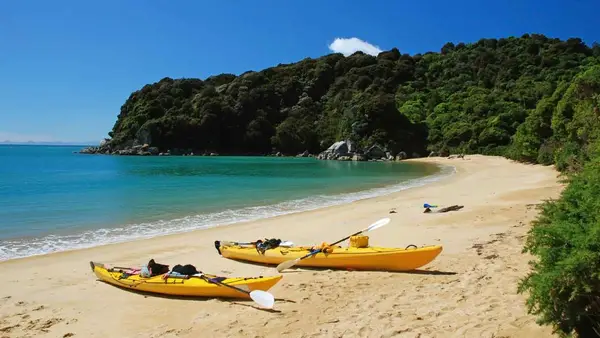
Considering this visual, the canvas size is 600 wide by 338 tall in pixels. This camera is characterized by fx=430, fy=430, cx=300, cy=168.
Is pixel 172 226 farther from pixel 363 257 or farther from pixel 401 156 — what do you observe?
pixel 401 156

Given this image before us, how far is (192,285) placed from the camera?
730 centimetres

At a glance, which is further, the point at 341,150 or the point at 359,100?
the point at 359,100

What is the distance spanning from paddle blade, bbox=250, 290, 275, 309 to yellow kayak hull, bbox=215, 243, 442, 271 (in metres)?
2.33

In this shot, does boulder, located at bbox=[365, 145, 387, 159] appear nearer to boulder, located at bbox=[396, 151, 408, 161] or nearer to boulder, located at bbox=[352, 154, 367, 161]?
boulder, located at bbox=[352, 154, 367, 161]

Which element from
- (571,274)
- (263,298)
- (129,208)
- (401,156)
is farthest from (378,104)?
(571,274)

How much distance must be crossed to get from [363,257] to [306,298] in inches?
73.1

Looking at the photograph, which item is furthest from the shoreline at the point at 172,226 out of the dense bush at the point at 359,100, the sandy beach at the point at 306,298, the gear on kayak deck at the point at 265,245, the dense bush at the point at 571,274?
the dense bush at the point at 359,100

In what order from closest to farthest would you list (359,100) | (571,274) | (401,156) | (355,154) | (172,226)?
(571,274) → (172,226) → (401,156) → (355,154) → (359,100)

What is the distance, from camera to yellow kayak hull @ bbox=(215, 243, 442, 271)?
26.3 ft

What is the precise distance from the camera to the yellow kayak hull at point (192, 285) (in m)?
7.00

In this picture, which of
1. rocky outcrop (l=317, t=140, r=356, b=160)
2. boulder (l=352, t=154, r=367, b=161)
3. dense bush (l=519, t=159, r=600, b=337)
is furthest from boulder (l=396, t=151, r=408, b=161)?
dense bush (l=519, t=159, r=600, b=337)

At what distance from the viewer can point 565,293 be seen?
395cm

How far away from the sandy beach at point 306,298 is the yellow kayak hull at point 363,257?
21 cm

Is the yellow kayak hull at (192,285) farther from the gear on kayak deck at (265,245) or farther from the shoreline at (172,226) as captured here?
the shoreline at (172,226)
